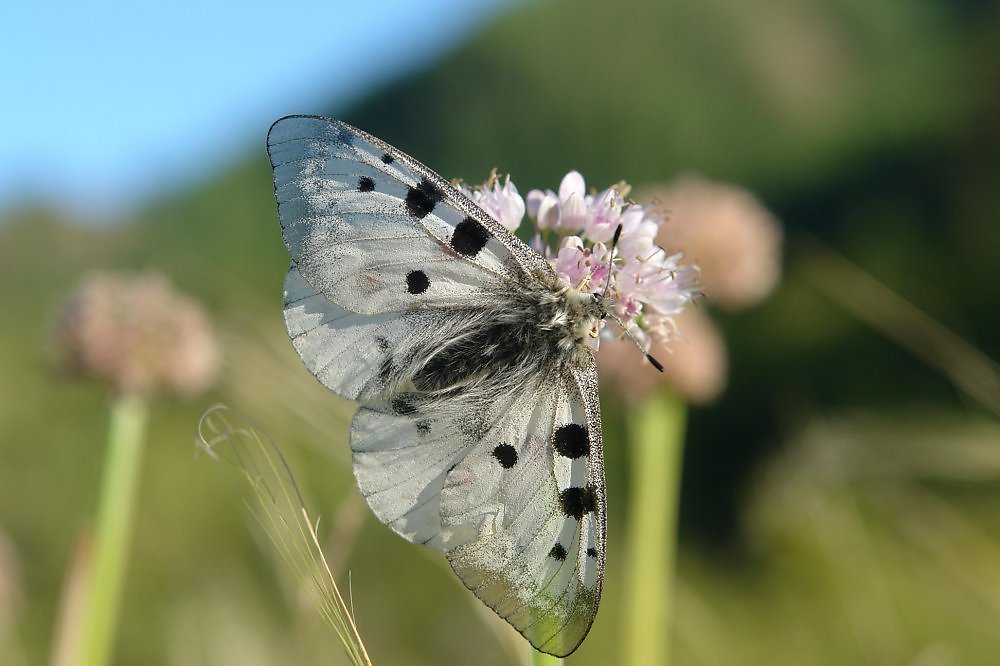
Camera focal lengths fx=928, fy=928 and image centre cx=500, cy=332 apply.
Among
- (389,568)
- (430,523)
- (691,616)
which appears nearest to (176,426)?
(389,568)

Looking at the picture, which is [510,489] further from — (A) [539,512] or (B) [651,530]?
(B) [651,530]

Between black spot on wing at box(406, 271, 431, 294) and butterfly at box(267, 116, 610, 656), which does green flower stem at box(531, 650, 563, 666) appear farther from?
black spot on wing at box(406, 271, 431, 294)

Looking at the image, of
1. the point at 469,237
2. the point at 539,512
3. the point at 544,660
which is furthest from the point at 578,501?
the point at 469,237

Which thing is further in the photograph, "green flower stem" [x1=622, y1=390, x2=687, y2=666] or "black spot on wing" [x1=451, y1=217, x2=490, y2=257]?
"green flower stem" [x1=622, y1=390, x2=687, y2=666]

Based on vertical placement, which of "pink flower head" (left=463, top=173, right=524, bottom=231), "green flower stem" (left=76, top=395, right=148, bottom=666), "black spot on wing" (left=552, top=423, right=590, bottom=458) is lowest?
"green flower stem" (left=76, top=395, right=148, bottom=666)

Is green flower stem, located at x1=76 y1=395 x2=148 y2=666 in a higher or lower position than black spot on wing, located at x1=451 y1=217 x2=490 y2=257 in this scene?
lower

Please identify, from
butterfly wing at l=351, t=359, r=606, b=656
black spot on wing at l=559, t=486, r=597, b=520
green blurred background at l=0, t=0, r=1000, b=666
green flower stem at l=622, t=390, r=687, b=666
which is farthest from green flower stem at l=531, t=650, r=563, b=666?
green blurred background at l=0, t=0, r=1000, b=666
